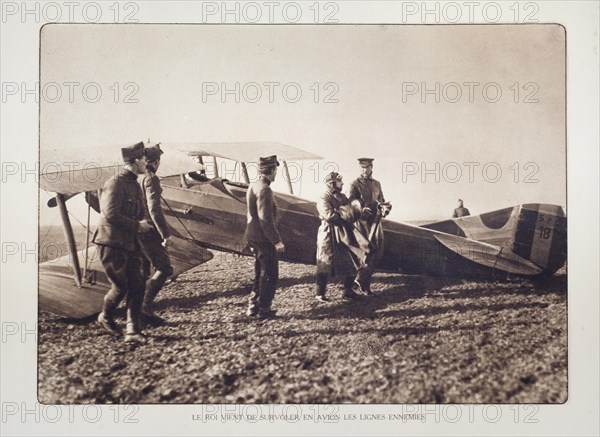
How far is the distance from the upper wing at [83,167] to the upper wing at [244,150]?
83 millimetres

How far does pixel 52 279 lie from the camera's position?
11.6 feet

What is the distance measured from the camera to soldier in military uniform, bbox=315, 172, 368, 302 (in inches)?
142

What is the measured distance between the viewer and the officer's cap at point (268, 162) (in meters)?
3.57

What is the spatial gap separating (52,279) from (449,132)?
2.59 metres

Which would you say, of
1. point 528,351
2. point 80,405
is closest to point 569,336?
point 528,351

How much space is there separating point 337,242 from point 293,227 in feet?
0.95

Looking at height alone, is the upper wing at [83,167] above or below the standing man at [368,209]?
above

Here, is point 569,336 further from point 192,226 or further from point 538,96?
point 192,226

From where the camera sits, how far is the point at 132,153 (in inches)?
139
